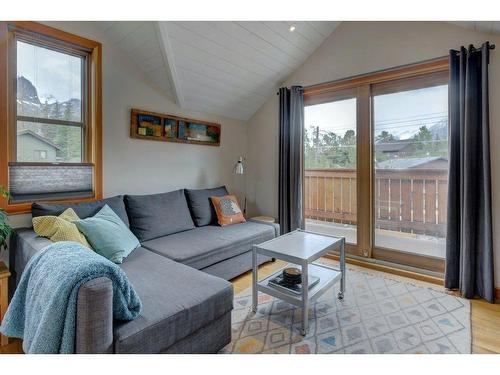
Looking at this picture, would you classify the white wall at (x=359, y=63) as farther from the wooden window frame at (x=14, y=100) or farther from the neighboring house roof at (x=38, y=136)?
the neighboring house roof at (x=38, y=136)

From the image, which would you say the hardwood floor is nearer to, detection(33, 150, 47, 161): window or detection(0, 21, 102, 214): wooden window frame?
detection(0, 21, 102, 214): wooden window frame

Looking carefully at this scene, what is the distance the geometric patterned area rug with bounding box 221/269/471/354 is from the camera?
5.49ft

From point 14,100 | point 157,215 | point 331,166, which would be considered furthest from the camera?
point 331,166

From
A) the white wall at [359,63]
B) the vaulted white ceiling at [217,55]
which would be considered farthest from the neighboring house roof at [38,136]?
the white wall at [359,63]

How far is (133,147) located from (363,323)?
8.57 ft

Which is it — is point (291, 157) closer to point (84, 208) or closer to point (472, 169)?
point (472, 169)

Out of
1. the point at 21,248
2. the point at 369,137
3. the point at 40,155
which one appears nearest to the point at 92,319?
the point at 21,248

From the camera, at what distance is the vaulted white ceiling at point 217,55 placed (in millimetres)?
2518

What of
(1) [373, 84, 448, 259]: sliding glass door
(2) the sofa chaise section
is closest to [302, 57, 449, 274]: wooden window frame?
(1) [373, 84, 448, 259]: sliding glass door

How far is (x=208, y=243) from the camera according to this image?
2.45 metres

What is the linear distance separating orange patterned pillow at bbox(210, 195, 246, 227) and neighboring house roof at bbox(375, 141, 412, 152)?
1758 millimetres

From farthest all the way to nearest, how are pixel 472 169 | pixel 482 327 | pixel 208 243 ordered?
pixel 208 243
pixel 472 169
pixel 482 327

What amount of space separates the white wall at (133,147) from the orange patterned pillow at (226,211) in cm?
48
